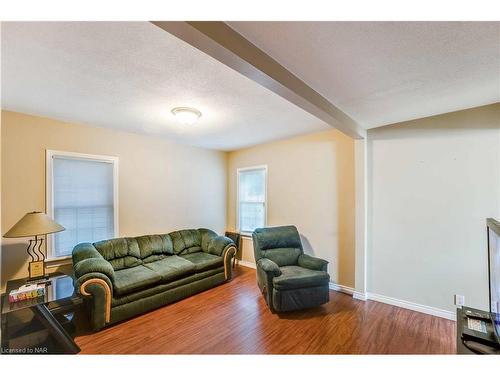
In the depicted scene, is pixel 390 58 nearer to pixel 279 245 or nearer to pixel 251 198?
pixel 279 245

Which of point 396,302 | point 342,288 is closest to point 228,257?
point 342,288

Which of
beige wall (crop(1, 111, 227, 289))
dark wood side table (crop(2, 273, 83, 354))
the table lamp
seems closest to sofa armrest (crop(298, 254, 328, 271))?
beige wall (crop(1, 111, 227, 289))

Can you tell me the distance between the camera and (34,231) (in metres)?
2.28

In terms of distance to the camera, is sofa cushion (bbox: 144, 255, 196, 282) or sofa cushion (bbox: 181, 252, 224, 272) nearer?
sofa cushion (bbox: 144, 255, 196, 282)

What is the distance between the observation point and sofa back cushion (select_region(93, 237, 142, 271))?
9.80 ft

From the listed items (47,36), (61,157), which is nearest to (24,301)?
(61,157)

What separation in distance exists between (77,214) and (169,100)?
2.13 metres

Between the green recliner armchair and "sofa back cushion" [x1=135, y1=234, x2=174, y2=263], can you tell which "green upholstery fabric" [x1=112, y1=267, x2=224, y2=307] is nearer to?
"sofa back cushion" [x1=135, y1=234, x2=174, y2=263]

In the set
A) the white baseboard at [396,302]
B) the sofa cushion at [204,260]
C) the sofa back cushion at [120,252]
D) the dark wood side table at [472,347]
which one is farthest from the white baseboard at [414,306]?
the sofa back cushion at [120,252]

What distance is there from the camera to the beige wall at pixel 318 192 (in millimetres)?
3246

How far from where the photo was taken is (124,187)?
3461 mm

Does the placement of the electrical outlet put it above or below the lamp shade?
below

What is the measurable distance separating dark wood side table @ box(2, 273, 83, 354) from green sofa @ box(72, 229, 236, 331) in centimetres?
13

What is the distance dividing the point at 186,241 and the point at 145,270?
0.97m
